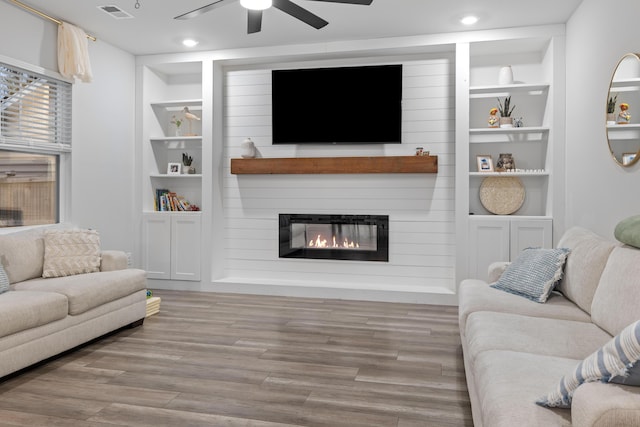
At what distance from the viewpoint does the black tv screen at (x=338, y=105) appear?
5039 mm

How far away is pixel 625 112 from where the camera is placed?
3.03 metres

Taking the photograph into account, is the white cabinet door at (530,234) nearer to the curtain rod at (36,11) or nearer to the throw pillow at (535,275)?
the throw pillow at (535,275)

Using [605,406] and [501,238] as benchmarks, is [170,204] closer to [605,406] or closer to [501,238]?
[501,238]

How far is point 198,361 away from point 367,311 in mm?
1843

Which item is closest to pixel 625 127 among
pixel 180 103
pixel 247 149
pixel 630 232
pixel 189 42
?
pixel 630 232

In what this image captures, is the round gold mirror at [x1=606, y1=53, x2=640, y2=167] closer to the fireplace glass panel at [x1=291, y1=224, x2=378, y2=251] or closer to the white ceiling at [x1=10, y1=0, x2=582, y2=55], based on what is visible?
the white ceiling at [x1=10, y1=0, x2=582, y2=55]

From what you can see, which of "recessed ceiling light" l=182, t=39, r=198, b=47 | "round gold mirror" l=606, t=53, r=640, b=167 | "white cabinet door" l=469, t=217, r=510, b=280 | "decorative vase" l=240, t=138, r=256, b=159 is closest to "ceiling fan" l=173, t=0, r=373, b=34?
"round gold mirror" l=606, t=53, r=640, b=167

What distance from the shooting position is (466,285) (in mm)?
3430

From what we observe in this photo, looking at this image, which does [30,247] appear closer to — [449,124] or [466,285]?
[466,285]

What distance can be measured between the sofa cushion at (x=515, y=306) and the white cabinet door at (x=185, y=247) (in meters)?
3.24

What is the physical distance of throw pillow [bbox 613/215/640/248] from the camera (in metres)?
2.36

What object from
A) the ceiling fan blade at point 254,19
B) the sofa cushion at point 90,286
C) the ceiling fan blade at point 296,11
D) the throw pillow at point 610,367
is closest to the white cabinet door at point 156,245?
the sofa cushion at point 90,286

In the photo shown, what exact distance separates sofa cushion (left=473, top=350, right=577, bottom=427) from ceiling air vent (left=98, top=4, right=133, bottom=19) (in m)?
4.02

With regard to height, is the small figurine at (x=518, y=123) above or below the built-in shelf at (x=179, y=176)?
above
